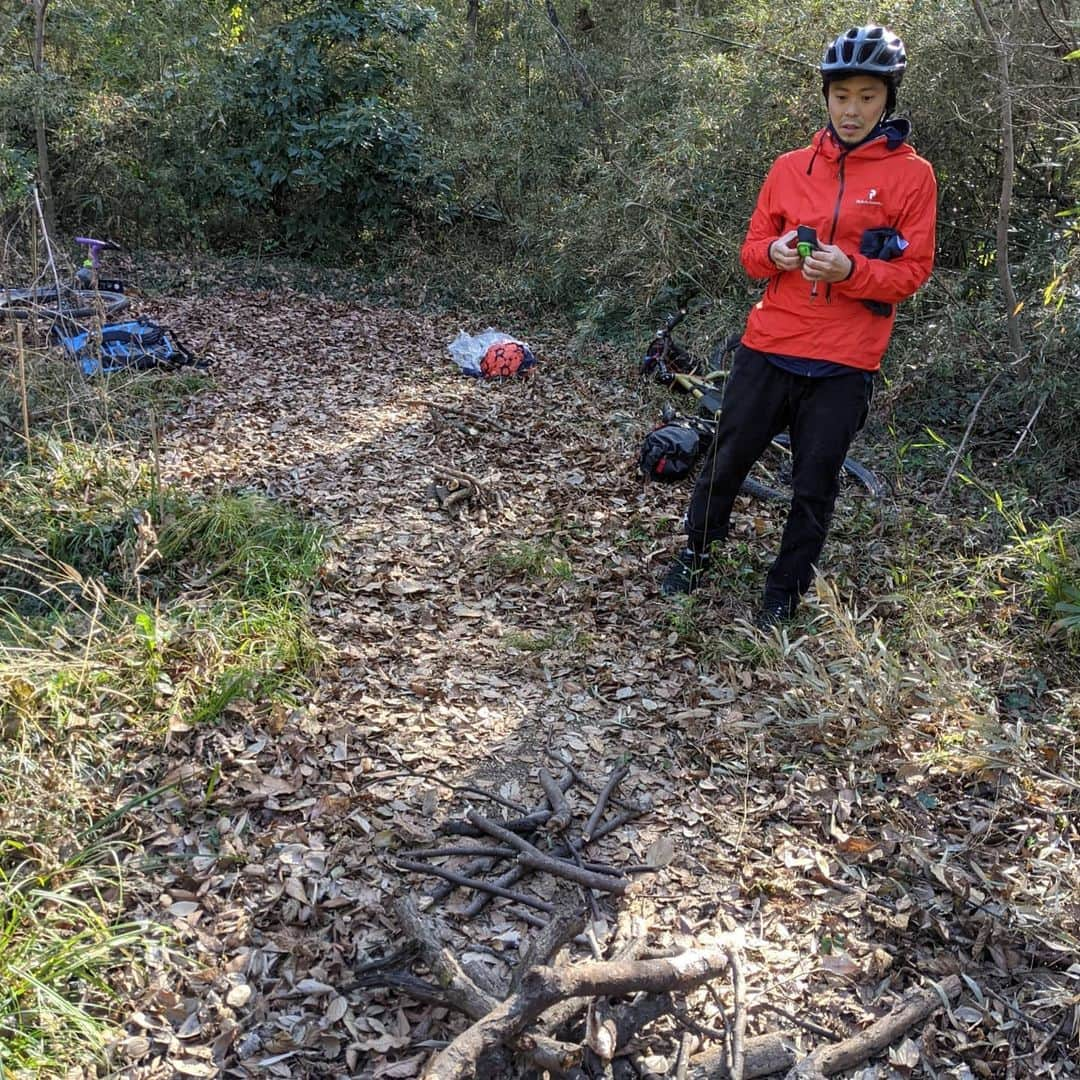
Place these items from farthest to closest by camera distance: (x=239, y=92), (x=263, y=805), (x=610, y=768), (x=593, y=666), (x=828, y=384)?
1. (x=239, y=92)
2. (x=593, y=666)
3. (x=828, y=384)
4. (x=610, y=768)
5. (x=263, y=805)

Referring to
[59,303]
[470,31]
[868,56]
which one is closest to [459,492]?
[59,303]

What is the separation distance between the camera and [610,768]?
9.53 ft

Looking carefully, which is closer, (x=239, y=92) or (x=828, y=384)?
(x=828, y=384)

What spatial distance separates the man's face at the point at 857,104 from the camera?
2.91 meters

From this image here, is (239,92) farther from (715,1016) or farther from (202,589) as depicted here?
(715,1016)

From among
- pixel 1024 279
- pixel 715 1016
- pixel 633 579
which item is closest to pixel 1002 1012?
pixel 715 1016

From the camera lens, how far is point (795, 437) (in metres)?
3.29

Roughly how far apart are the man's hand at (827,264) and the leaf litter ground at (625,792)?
1081 millimetres

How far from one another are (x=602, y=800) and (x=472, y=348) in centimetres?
461

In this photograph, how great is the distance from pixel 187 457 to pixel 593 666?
265 cm

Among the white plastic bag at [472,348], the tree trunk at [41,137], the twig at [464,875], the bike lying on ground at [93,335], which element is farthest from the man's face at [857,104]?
the tree trunk at [41,137]

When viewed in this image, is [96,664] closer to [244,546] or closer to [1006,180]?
[244,546]

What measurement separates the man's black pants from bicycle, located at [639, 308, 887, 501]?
435 mm

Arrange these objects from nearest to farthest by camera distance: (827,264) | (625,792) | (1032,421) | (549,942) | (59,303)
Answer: (549,942) < (625,792) < (827,264) < (1032,421) < (59,303)
